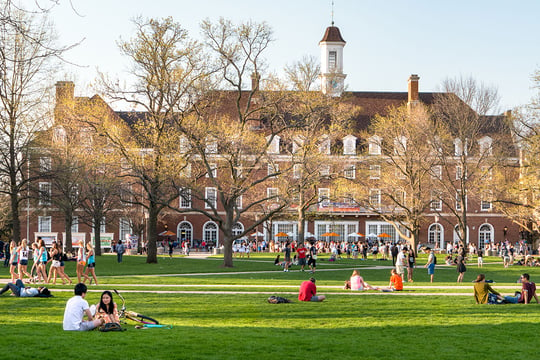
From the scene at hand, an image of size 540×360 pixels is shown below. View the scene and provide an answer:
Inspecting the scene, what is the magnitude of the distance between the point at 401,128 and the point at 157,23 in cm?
2154

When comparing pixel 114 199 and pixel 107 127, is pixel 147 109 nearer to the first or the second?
pixel 107 127

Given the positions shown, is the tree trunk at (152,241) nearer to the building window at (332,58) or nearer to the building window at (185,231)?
the building window at (185,231)

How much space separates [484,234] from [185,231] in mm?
30869

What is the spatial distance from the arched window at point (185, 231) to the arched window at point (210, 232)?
4.74ft

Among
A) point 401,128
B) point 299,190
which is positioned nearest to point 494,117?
point 401,128

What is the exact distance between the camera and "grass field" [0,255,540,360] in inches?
424

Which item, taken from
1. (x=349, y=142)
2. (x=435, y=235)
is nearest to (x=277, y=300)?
(x=435, y=235)

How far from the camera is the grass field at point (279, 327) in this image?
10766mm

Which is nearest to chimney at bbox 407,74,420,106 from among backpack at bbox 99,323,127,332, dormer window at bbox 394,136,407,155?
dormer window at bbox 394,136,407,155

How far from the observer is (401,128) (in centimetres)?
4944

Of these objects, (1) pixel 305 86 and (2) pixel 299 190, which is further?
(1) pixel 305 86

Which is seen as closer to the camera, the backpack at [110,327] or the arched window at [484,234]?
the backpack at [110,327]

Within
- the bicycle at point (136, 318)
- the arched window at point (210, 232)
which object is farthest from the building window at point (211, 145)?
the arched window at point (210, 232)

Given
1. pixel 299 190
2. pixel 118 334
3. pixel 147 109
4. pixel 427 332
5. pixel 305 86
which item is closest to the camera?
pixel 118 334
